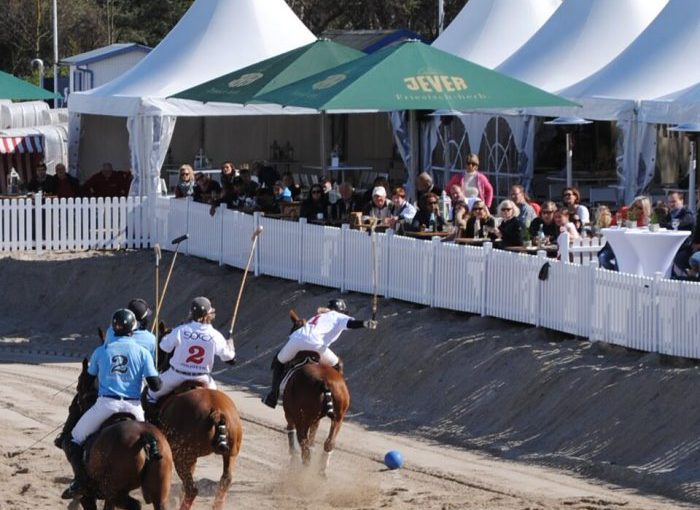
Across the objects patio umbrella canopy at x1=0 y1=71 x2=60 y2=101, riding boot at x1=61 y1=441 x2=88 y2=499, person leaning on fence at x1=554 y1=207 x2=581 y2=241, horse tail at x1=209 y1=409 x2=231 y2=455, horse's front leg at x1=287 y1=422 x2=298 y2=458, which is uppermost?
patio umbrella canopy at x1=0 y1=71 x2=60 y2=101

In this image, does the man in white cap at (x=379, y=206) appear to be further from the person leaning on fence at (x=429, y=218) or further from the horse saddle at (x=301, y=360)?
the horse saddle at (x=301, y=360)

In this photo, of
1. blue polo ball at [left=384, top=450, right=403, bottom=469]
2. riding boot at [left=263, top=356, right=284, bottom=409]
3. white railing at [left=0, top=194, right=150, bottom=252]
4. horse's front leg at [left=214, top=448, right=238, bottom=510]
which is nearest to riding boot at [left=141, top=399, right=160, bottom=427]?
horse's front leg at [left=214, top=448, right=238, bottom=510]

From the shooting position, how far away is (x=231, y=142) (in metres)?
38.4

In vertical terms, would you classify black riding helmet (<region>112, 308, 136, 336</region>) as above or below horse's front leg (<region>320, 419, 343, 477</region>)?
above

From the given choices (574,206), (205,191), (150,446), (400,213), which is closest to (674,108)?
(574,206)

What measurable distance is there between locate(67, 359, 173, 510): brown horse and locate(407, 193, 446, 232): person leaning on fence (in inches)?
403

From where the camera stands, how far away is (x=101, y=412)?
46.6 ft

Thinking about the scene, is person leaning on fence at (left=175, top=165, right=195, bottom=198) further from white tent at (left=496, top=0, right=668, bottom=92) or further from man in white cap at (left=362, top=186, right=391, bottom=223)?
white tent at (left=496, top=0, right=668, bottom=92)

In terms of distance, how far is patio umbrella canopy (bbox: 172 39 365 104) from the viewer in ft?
→ 88.7

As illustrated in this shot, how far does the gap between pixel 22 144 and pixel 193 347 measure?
24.1m

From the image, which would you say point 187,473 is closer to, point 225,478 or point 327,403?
point 225,478

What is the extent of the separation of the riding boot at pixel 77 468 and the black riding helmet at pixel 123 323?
101cm

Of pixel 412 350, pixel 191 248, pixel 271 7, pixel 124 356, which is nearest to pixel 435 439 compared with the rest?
pixel 412 350

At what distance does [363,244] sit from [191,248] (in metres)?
5.91
